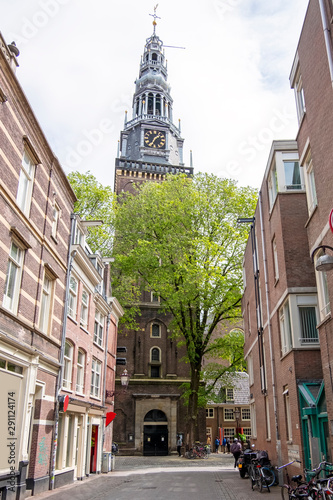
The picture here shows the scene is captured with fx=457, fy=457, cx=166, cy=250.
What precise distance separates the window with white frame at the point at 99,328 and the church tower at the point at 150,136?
30.3 meters

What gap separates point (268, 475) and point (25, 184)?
1276 centimetres

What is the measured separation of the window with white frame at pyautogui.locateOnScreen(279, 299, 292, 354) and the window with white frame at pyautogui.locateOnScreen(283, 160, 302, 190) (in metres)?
Result: 4.18

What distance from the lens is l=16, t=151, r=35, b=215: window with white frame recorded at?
1343 centimetres

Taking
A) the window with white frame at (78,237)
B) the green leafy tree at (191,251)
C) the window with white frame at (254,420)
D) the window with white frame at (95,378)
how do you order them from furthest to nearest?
the green leafy tree at (191,251), the window with white frame at (254,420), the window with white frame at (95,378), the window with white frame at (78,237)

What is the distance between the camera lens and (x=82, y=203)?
32.4m

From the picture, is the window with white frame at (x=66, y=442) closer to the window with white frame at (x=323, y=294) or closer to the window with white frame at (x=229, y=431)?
the window with white frame at (x=323, y=294)

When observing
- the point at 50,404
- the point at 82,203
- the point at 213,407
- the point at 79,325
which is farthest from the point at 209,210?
the point at 213,407

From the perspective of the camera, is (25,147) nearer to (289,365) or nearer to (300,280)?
(300,280)

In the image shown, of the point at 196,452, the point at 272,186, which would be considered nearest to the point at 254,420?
the point at 196,452

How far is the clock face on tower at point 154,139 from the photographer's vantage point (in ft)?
196

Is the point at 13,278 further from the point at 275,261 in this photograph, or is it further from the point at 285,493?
the point at 285,493

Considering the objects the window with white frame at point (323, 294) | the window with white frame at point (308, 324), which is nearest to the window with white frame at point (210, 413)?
the window with white frame at point (308, 324)

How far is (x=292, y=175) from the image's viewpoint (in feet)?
54.4

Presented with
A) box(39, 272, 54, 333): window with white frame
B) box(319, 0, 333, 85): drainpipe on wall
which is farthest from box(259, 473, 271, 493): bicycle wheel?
box(319, 0, 333, 85): drainpipe on wall
